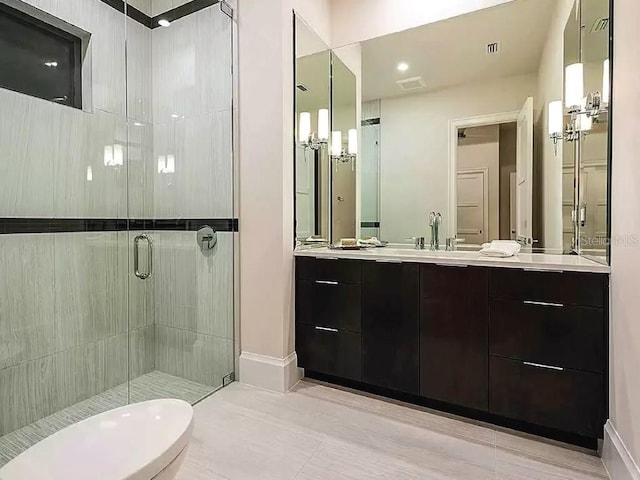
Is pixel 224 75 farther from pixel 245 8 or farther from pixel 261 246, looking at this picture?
pixel 261 246

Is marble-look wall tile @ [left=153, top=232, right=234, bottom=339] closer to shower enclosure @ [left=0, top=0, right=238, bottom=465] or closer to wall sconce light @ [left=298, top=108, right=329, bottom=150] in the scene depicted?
shower enclosure @ [left=0, top=0, right=238, bottom=465]

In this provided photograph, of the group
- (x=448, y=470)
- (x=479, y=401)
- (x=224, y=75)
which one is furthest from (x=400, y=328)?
(x=224, y=75)

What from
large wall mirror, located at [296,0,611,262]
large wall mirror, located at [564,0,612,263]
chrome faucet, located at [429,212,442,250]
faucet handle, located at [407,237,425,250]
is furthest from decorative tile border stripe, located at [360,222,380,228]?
large wall mirror, located at [564,0,612,263]

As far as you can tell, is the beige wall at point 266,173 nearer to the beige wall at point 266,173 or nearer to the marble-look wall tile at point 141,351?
the beige wall at point 266,173

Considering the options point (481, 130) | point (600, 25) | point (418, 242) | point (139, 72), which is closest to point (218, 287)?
point (418, 242)

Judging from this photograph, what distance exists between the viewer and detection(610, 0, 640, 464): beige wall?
137 centimetres

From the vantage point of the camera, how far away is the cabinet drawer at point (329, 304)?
89.3 inches

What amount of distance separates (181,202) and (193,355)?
1056 mm

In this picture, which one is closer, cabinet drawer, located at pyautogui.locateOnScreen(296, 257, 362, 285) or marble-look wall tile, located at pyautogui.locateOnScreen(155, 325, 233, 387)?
cabinet drawer, located at pyautogui.locateOnScreen(296, 257, 362, 285)

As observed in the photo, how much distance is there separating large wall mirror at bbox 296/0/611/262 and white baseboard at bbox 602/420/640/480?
30.9 inches

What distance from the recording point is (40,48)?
7.37 feet

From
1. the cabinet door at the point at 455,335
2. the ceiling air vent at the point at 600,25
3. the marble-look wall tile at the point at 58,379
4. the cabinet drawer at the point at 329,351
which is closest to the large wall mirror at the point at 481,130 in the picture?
the ceiling air vent at the point at 600,25

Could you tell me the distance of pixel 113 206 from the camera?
246 centimetres

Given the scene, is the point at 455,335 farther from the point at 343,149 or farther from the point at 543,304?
the point at 343,149
